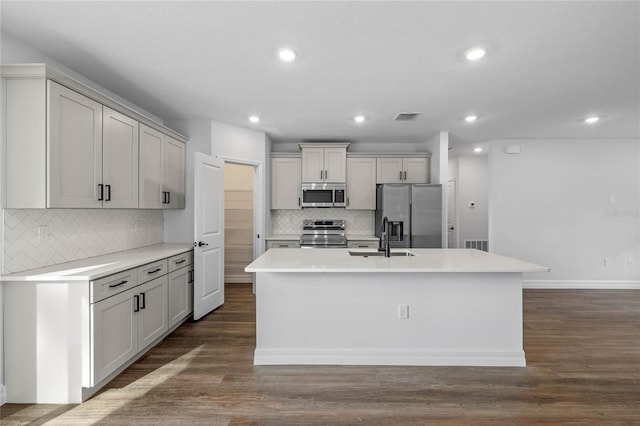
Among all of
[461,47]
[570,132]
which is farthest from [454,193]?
[461,47]

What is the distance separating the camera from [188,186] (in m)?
4.32

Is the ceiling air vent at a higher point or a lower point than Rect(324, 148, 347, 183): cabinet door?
higher

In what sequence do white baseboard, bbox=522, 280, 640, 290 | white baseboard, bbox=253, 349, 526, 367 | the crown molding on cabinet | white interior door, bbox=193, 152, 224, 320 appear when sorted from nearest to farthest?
the crown molding on cabinet, white baseboard, bbox=253, 349, 526, 367, white interior door, bbox=193, 152, 224, 320, white baseboard, bbox=522, 280, 640, 290

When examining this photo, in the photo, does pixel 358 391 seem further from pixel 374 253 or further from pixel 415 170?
pixel 415 170

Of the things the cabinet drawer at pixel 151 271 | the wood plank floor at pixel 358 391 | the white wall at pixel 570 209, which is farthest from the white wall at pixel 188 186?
the white wall at pixel 570 209

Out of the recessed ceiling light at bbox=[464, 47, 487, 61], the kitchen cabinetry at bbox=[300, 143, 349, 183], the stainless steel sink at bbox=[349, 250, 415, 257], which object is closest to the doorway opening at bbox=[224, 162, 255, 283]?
the kitchen cabinetry at bbox=[300, 143, 349, 183]

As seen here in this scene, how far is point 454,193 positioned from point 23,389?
7.16 meters

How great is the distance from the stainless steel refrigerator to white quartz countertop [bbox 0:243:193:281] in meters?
3.16

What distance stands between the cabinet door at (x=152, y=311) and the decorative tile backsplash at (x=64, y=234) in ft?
2.06

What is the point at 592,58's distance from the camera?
2.55 m

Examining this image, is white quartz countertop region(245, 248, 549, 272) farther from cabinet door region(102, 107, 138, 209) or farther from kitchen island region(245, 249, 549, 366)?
cabinet door region(102, 107, 138, 209)

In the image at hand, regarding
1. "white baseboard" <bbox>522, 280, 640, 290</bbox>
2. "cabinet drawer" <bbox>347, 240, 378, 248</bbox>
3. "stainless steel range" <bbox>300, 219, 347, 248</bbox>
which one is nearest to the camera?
"cabinet drawer" <bbox>347, 240, 378, 248</bbox>

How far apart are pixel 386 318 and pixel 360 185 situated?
296 centimetres

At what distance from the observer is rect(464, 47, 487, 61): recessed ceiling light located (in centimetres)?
238
